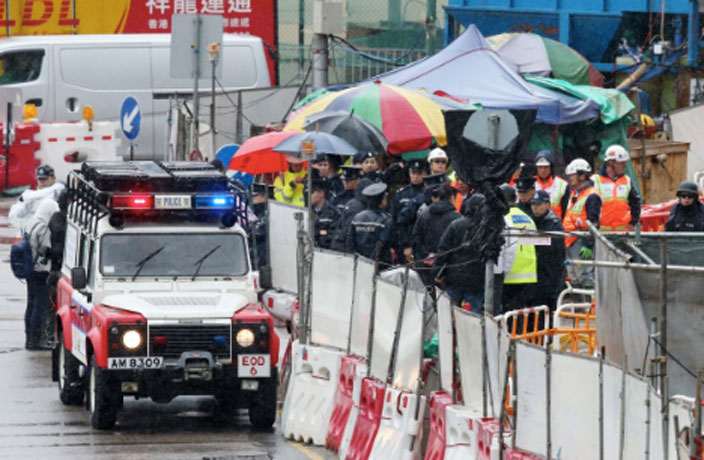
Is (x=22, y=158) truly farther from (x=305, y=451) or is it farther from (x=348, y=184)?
(x=305, y=451)

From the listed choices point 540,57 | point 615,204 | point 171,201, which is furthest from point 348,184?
point 540,57

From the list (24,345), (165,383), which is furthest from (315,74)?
(165,383)

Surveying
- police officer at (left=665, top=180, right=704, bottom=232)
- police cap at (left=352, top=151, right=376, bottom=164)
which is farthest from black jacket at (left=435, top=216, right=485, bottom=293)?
police cap at (left=352, top=151, right=376, bottom=164)

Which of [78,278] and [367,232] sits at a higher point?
[367,232]

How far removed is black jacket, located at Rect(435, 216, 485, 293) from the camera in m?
13.4

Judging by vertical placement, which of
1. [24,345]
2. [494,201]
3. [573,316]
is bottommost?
[24,345]

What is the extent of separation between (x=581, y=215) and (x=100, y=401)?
6020 millimetres

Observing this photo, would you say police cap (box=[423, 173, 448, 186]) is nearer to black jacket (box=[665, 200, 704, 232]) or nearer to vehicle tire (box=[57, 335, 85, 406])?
black jacket (box=[665, 200, 704, 232])

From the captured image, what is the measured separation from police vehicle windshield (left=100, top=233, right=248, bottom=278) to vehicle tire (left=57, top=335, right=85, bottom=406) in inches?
44.9

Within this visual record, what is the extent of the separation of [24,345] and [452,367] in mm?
8585

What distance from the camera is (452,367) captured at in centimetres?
1052

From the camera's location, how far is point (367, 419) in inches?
466

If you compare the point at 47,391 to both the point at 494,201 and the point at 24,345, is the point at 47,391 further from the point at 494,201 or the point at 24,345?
the point at 494,201

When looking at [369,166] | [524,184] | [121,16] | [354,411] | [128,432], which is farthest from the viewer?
[121,16]
